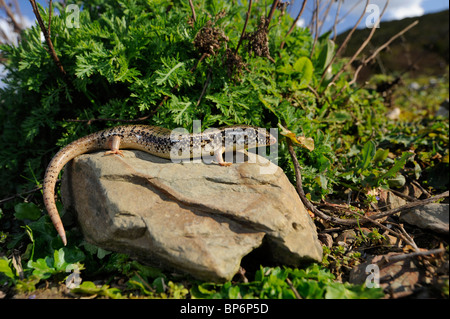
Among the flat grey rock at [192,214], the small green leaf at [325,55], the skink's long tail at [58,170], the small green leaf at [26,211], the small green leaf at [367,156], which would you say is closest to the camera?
the flat grey rock at [192,214]

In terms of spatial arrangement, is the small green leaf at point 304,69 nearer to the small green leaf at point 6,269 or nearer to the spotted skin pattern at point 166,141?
the spotted skin pattern at point 166,141

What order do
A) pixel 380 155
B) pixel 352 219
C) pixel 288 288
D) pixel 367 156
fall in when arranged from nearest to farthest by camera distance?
pixel 288 288
pixel 352 219
pixel 367 156
pixel 380 155

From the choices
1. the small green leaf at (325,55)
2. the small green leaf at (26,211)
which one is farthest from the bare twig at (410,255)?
the small green leaf at (26,211)

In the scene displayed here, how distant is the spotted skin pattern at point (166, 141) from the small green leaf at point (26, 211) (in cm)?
58

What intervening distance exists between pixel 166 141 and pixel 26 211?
2.23 metres

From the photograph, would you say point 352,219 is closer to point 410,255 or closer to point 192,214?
point 410,255

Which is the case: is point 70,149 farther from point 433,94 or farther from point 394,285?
point 433,94

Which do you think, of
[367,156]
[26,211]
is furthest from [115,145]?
[367,156]

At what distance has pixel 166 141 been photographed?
4359mm

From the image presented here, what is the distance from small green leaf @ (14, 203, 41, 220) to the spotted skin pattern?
58cm

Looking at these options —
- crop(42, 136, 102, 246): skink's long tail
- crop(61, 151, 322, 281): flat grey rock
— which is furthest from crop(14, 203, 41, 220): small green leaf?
crop(61, 151, 322, 281): flat grey rock

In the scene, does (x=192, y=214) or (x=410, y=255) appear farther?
(x=192, y=214)

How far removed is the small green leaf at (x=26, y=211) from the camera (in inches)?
170

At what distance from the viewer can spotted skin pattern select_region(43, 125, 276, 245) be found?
14.3 feet
